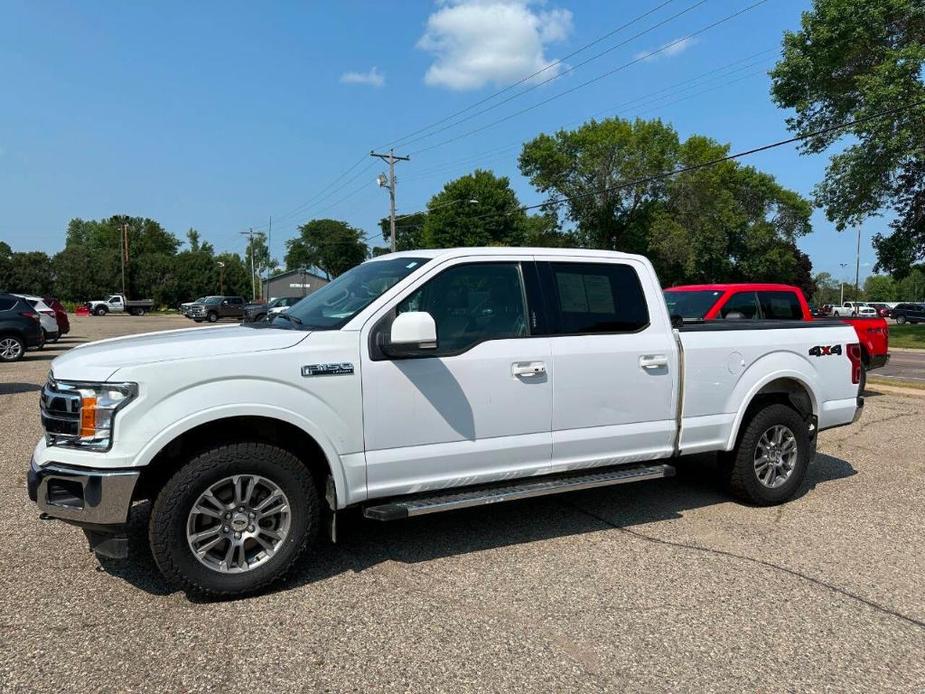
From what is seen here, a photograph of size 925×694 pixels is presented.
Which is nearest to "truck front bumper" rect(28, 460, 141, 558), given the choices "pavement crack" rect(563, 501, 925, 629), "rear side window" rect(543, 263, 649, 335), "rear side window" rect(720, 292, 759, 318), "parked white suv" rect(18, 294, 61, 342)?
"rear side window" rect(543, 263, 649, 335)

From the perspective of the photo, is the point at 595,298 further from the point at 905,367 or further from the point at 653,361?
the point at 905,367

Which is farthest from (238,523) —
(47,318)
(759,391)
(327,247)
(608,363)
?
(327,247)

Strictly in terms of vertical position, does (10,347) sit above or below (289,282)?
below

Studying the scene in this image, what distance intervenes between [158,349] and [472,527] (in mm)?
2417

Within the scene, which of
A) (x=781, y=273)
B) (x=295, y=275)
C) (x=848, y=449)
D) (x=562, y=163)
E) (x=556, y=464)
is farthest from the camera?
(x=295, y=275)

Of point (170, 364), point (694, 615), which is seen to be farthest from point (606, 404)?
point (170, 364)

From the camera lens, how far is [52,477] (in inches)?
134

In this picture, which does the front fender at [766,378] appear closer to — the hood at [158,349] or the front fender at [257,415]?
the front fender at [257,415]

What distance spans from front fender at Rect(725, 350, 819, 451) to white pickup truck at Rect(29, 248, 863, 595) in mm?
19

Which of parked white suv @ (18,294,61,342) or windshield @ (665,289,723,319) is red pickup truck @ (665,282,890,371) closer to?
windshield @ (665,289,723,319)

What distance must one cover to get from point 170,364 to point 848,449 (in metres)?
6.94

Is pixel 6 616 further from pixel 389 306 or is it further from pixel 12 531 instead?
pixel 389 306

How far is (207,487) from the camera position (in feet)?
11.6

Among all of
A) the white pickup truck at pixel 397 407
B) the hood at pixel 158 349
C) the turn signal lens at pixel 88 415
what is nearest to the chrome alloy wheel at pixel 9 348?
the white pickup truck at pixel 397 407
